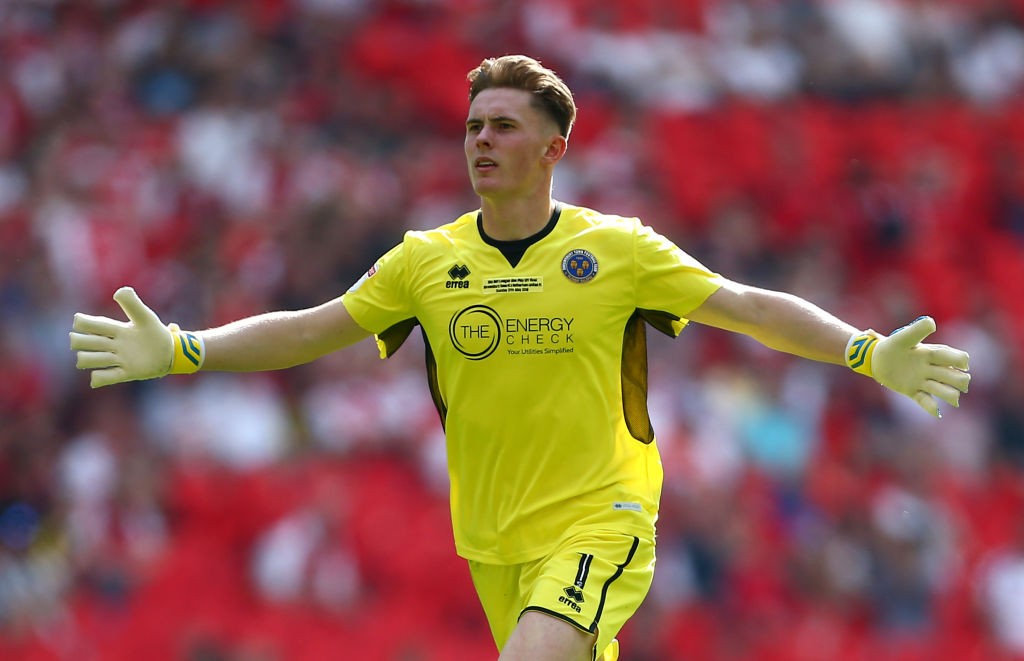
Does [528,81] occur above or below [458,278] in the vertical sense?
above

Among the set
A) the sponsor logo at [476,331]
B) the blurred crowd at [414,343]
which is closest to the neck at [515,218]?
the sponsor logo at [476,331]

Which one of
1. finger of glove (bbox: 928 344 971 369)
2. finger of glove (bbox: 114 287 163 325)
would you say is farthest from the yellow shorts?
finger of glove (bbox: 114 287 163 325)

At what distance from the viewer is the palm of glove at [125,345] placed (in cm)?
607

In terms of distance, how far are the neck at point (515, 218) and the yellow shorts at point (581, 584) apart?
124 cm

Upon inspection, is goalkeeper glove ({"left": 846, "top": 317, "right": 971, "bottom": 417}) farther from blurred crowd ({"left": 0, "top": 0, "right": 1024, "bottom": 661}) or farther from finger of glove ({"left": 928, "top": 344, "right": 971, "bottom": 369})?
blurred crowd ({"left": 0, "top": 0, "right": 1024, "bottom": 661})

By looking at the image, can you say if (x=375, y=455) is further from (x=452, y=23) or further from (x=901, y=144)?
(x=901, y=144)

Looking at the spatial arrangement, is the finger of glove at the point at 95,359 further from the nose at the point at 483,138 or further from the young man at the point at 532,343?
the nose at the point at 483,138

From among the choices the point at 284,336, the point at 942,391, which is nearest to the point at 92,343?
the point at 284,336

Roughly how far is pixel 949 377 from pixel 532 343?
1.56 metres

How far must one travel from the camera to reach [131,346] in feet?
20.1

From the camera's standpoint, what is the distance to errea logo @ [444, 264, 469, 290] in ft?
20.3

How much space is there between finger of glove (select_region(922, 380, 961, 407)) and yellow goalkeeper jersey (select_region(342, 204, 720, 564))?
2.97 ft

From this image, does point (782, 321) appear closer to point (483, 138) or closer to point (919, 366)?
point (919, 366)

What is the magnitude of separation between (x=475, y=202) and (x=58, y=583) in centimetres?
453
